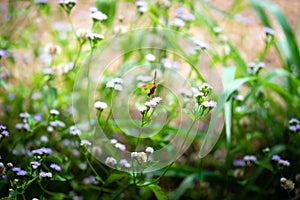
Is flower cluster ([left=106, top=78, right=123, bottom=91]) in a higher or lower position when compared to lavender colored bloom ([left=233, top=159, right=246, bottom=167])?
higher

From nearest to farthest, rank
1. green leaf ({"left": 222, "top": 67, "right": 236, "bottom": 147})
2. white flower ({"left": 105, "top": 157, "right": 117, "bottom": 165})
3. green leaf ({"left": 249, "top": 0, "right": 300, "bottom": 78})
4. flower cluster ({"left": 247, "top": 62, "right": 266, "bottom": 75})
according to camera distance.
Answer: white flower ({"left": 105, "top": 157, "right": 117, "bottom": 165})
green leaf ({"left": 222, "top": 67, "right": 236, "bottom": 147})
flower cluster ({"left": 247, "top": 62, "right": 266, "bottom": 75})
green leaf ({"left": 249, "top": 0, "right": 300, "bottom": 78})

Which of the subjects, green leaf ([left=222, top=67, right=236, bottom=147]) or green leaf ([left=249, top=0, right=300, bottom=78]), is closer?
green leaf ([left=222, top=67, right=236, bottom=147])

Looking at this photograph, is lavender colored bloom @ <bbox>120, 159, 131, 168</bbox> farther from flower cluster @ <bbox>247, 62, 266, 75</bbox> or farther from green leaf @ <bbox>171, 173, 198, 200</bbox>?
flower cluster @ <bbox>247, 62, 266, 75</bbox>

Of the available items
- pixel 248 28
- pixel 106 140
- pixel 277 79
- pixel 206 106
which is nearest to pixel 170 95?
pixel 106 140

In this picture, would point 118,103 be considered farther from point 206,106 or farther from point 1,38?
point 1,38

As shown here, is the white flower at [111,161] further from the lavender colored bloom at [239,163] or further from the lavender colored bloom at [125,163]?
the lavender colored bloom at [239,163]

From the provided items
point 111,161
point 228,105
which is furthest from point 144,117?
point 228,105

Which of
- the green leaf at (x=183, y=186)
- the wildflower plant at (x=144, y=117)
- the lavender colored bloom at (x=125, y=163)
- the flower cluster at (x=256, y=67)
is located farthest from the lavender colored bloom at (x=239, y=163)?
the lavender colored bloom at (x=125, y=163)

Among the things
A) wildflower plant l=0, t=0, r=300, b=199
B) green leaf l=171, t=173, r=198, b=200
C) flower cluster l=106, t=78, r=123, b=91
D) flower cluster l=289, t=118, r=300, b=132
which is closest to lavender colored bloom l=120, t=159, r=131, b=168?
wildflower plant l=0, t=0, r=300, b=199

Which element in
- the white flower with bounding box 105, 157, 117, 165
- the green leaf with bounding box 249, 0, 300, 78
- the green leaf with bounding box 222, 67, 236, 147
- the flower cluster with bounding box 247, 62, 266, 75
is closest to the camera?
the white flower with bounding box 105, 157, 117, 165

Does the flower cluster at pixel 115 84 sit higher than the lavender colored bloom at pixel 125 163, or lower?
higher
